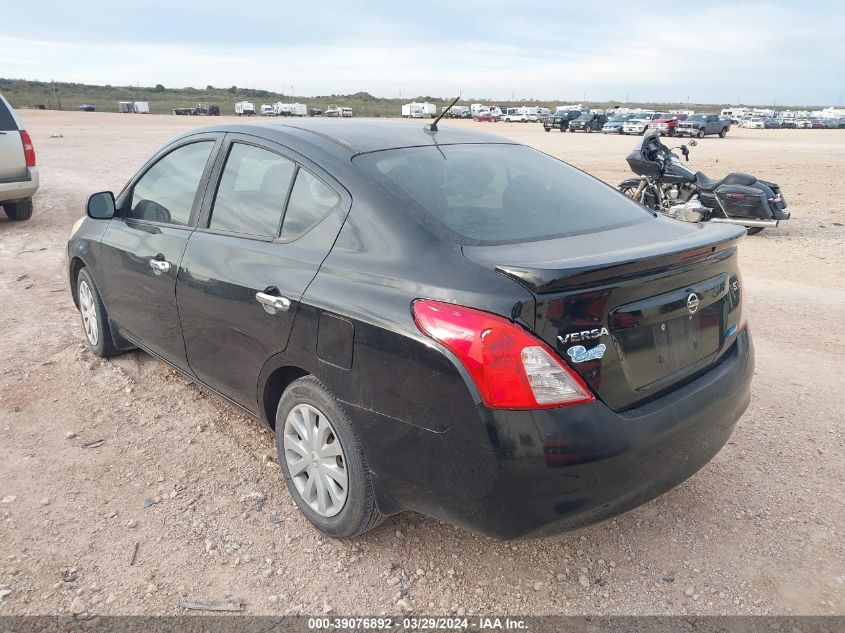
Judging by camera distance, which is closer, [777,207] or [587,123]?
[777,207]

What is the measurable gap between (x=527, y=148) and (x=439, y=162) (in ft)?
2.84

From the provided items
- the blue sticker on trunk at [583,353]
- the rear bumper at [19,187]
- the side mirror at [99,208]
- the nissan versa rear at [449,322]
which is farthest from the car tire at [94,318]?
the rear bumper at [19,187]

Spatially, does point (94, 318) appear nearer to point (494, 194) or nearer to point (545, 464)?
point (494, 194)

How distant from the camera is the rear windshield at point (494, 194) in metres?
2.64

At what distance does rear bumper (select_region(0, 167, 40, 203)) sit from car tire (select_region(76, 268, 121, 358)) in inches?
231

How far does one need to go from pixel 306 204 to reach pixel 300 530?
4.62 ft

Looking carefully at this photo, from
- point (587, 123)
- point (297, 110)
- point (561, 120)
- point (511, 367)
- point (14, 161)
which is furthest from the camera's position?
point (297, 110)

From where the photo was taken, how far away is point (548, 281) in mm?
2123

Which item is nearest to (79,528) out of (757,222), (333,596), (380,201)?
(333,596)

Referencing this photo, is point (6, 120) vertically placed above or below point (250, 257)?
above

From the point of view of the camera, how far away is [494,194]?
9.67 feet

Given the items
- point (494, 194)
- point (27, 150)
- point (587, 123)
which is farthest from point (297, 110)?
point (494, 194)

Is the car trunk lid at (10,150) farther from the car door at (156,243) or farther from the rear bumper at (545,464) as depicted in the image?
the rear bumper at (545,464)

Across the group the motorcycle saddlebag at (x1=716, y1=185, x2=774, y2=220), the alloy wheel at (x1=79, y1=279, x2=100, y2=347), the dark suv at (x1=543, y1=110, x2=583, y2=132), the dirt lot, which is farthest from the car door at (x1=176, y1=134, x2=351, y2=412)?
the dark suv at (x1=543, y1=110, x2=583, y2=132)
